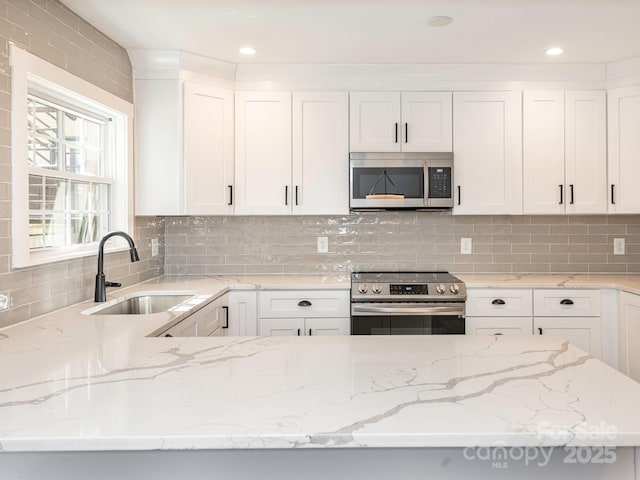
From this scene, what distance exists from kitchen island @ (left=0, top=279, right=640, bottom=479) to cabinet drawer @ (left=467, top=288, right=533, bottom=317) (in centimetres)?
171

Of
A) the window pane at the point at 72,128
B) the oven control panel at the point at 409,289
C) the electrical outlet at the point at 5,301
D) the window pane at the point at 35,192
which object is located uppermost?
the window pane at the point at 72,128

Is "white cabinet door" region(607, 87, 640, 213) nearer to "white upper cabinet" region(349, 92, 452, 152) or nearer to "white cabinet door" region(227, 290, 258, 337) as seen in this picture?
"white upper cabinet" region(349, 92, 452, 152)

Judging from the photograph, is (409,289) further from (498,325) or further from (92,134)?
(92,134)

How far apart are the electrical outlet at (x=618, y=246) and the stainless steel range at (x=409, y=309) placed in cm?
145

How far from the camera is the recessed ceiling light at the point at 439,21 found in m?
2.45

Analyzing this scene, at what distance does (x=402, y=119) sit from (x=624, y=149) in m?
1.52

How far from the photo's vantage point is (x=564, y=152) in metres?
3.29

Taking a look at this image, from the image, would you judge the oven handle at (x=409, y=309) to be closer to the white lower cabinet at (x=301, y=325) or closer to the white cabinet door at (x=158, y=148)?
the white lower cabinet at (x=301, y=325)

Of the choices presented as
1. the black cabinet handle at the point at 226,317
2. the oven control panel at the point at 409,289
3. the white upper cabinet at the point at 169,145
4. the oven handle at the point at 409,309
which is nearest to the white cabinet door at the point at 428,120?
the oven control panel at the point at 409,289

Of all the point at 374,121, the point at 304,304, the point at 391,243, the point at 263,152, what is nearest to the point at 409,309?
the point at 304,304

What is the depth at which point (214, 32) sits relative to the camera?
2676 mm

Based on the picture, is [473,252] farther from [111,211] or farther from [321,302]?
[111,211]

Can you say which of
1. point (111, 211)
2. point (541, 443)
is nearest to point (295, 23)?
point (111, 211)

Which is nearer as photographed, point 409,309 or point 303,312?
point 409,309
